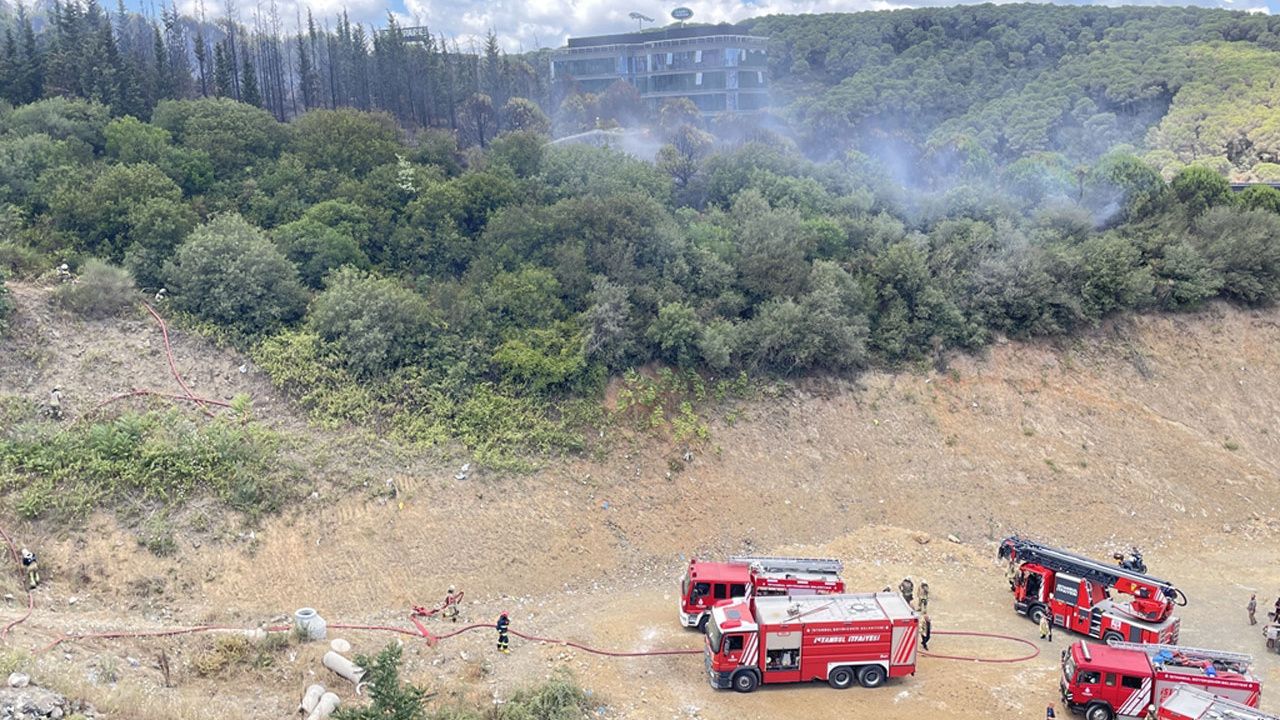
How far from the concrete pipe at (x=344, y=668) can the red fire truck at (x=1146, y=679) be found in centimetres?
1247

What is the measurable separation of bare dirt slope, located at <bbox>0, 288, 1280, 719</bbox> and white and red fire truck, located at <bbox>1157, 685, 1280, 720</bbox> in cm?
233

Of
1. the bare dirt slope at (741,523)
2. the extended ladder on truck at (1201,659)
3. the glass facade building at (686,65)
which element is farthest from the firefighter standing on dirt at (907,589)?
the glass facade building at (686,65)

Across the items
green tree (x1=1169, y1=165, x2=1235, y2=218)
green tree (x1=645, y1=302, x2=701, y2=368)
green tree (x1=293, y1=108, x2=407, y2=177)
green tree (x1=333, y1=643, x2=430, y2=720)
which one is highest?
green tree (x1=293, y1=108, x2=407, y2=177)

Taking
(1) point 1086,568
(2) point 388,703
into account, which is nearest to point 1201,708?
(1) point 1086,568

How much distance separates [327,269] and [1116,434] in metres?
25.3

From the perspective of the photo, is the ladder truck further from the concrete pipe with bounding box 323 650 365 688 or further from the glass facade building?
the glass facade building

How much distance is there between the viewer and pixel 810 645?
51.9ft

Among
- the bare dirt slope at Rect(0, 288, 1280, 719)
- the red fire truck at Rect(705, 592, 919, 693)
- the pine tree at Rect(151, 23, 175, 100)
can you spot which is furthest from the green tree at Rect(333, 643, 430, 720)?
the pine tree at Rect(151, 23, 175, 100)

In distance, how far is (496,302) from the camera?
25.9m

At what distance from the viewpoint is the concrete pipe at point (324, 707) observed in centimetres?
1373

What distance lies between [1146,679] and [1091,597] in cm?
400

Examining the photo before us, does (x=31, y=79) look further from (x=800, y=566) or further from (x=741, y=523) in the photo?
(x=800, y=566)

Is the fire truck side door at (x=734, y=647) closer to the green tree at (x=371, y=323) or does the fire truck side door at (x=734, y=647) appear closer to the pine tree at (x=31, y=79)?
Result: the green tree at (x=371, y=323)

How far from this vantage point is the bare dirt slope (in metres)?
16.0
